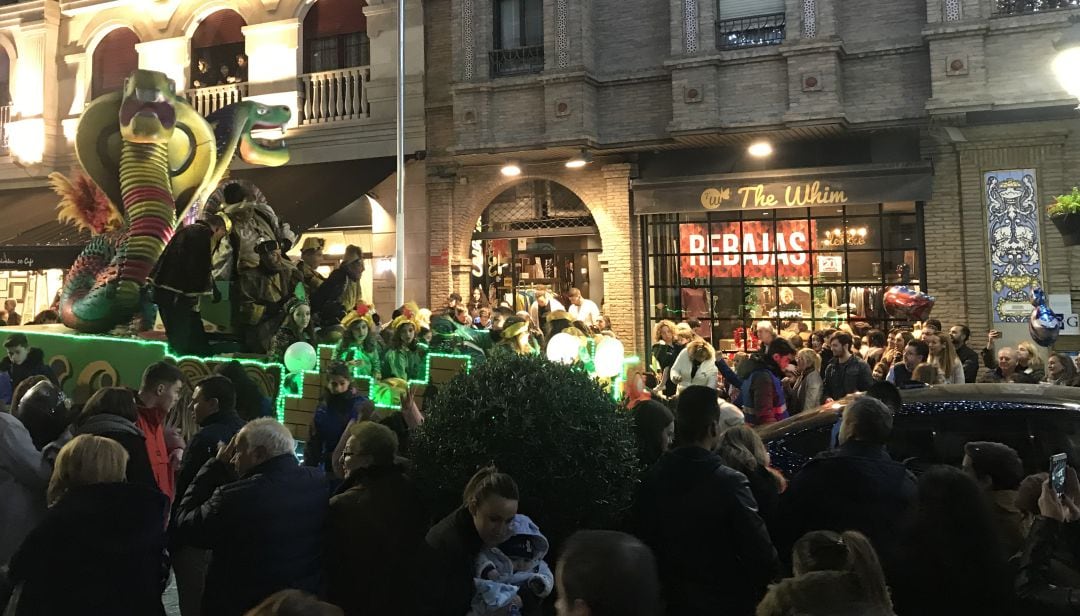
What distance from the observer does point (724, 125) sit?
46.9 feet

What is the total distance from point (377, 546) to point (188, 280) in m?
6.79

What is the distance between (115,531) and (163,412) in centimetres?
227

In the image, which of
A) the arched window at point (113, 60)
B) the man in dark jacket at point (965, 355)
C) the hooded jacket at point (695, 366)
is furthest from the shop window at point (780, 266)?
the arched window at point (113, 60)

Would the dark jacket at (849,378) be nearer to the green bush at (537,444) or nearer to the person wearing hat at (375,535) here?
the green bush at (537,444)

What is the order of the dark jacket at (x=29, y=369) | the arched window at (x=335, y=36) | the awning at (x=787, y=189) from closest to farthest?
the dark jacket at (x=29, y=369)
the awning at (x=787, y=189)
the arched window at (x=335, y=36)

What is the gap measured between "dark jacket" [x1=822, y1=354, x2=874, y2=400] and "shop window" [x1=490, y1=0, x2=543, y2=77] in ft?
31.1

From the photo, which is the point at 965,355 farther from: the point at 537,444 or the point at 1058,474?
the point at 537,444

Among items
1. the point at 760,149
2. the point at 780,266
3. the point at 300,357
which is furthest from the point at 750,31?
the point at 300,357

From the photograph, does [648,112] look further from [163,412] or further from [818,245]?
[163,412]

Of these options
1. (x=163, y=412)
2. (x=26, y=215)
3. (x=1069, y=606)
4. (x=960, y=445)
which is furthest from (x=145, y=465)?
(x=26, y=215)

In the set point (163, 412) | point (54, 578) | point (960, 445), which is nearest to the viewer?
point (54, 578)

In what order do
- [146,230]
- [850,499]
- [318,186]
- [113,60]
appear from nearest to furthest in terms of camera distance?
[850,499] → [146,230] → [318,186] → [113,60]

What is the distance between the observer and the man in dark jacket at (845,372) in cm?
827

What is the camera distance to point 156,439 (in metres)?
5.30
